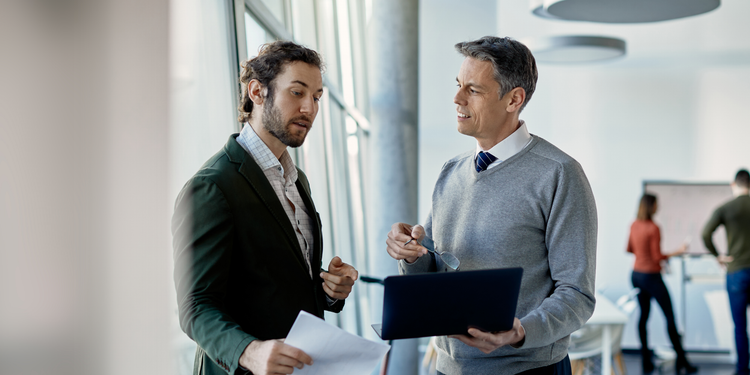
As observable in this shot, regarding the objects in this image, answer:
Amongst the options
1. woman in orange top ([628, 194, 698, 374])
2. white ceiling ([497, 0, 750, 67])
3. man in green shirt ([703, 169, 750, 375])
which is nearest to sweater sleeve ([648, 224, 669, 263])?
woman in orange top ([628, 194, 698, 374])

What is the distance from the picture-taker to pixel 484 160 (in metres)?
1.82

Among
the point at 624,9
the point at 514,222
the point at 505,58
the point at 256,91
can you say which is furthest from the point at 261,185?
the point at 624,9

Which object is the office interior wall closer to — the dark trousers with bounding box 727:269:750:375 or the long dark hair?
Result: the long dark hair

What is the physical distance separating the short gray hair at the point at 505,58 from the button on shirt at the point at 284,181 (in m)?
0.64

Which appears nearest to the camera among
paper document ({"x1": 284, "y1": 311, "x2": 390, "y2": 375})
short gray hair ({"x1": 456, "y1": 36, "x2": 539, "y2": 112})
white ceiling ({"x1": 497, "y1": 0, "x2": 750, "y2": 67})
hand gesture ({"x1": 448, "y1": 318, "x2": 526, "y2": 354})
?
paper document ({"x1": 284, "y1": 311, "x2": 390, "y2": 375})

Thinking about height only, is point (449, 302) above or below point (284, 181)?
below

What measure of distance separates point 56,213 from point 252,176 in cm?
85

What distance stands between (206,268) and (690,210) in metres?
7.03

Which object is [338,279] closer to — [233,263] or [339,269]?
[339,269]

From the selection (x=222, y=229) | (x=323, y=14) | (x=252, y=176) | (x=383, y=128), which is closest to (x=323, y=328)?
(x=222, y=229)

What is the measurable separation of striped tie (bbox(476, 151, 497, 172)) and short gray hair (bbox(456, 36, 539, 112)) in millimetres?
182

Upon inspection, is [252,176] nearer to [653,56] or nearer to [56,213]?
[56,213]

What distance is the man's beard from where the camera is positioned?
5.43 feet

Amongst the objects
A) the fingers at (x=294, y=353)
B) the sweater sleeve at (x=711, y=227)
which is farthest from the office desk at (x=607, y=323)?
the fingers at (x=294, y=353)
